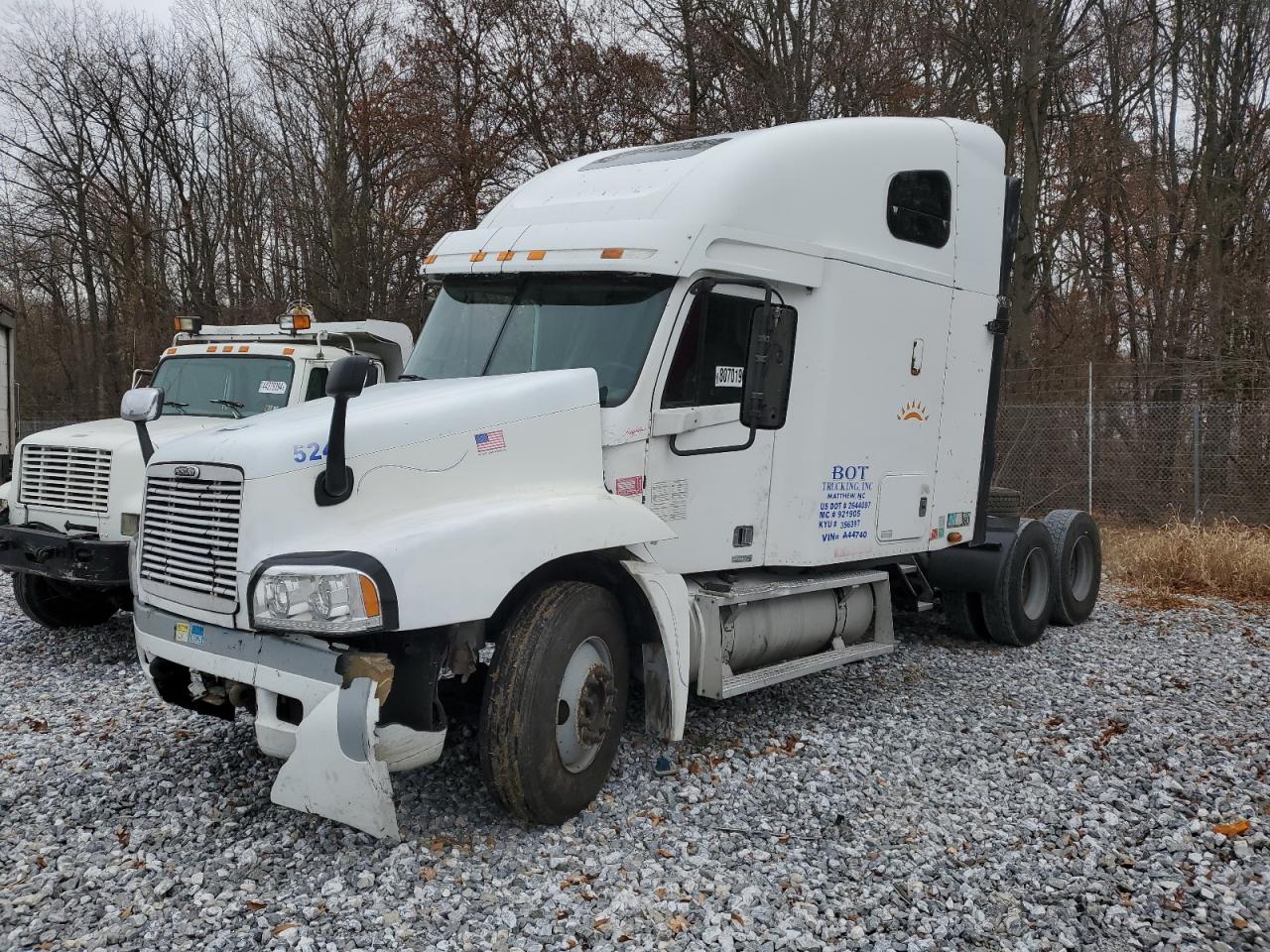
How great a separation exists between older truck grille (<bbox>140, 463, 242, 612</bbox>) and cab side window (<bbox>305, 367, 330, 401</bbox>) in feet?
15.0

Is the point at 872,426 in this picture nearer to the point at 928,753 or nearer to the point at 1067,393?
the point at 928,753

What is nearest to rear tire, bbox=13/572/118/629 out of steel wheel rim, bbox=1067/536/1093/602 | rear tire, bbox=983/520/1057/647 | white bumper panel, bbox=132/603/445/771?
white bumper panel, bbox=132/603/445/771

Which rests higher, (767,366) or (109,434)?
(767,366)

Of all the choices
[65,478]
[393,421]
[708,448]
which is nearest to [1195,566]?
[708,448]

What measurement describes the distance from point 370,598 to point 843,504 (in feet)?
10.9

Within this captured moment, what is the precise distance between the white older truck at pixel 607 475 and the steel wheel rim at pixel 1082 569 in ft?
6.90

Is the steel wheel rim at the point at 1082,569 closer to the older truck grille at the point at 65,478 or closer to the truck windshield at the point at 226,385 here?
the truck windshield at the point at 226,385

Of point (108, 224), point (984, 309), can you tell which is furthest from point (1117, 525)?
point (108, 224)

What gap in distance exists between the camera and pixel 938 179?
6.89 metres

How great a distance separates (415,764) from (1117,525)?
14.3 m

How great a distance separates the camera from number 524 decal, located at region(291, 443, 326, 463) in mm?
4242

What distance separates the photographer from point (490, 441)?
4641 millimetres

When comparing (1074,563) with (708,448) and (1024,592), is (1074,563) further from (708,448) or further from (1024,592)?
(708,448)

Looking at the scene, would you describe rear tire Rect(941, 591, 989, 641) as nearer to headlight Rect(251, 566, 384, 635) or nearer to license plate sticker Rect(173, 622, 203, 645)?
headlight Rect(251, 566, 384, 635)
